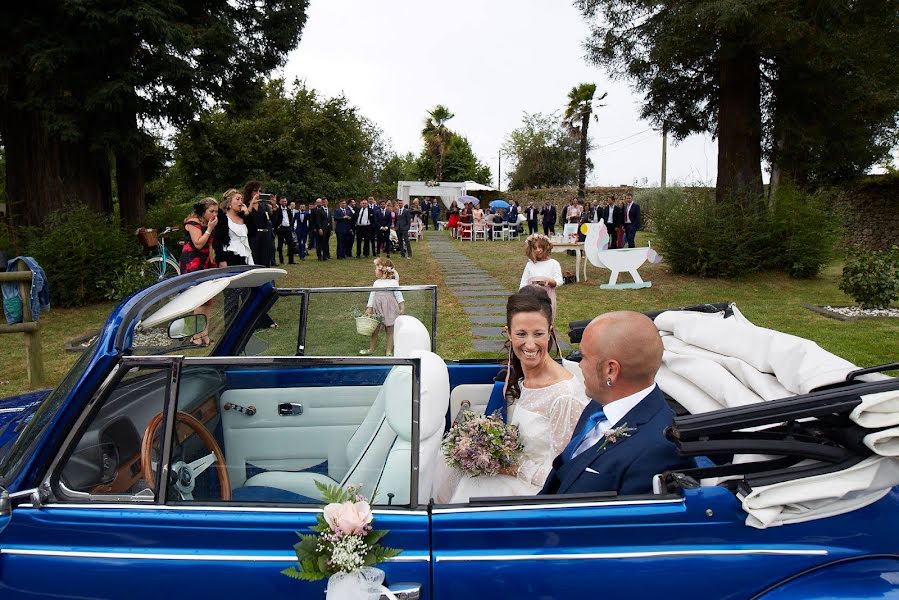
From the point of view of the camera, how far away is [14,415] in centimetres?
336

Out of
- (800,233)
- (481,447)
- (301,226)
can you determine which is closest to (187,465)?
(481,447)

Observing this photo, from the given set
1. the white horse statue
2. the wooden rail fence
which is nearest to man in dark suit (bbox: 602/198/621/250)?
the white horse statue

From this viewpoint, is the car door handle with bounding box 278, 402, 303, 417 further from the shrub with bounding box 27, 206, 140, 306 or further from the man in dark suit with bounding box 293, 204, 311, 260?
the man in dark suit with bounding box 293, 204, 311, 260

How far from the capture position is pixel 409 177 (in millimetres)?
62344

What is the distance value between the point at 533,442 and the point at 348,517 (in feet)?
4.17

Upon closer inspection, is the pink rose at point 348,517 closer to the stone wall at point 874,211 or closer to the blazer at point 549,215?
the blazer at point 549,215

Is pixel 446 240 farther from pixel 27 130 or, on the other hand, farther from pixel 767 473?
pixel 767 473

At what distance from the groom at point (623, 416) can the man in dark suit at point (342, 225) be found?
18.1 meters

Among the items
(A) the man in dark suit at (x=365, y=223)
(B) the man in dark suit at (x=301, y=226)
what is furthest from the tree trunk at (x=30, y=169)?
(A) the man in dark suit at (x=365, y=223)

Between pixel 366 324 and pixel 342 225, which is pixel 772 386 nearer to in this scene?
pixel 366 324

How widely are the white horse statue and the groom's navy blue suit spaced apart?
12.0 m

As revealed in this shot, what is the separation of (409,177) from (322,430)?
61232 millimetres

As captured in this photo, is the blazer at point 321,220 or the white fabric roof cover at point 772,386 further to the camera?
the blazer at point 321,220

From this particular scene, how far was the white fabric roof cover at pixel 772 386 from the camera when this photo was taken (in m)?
1.87
